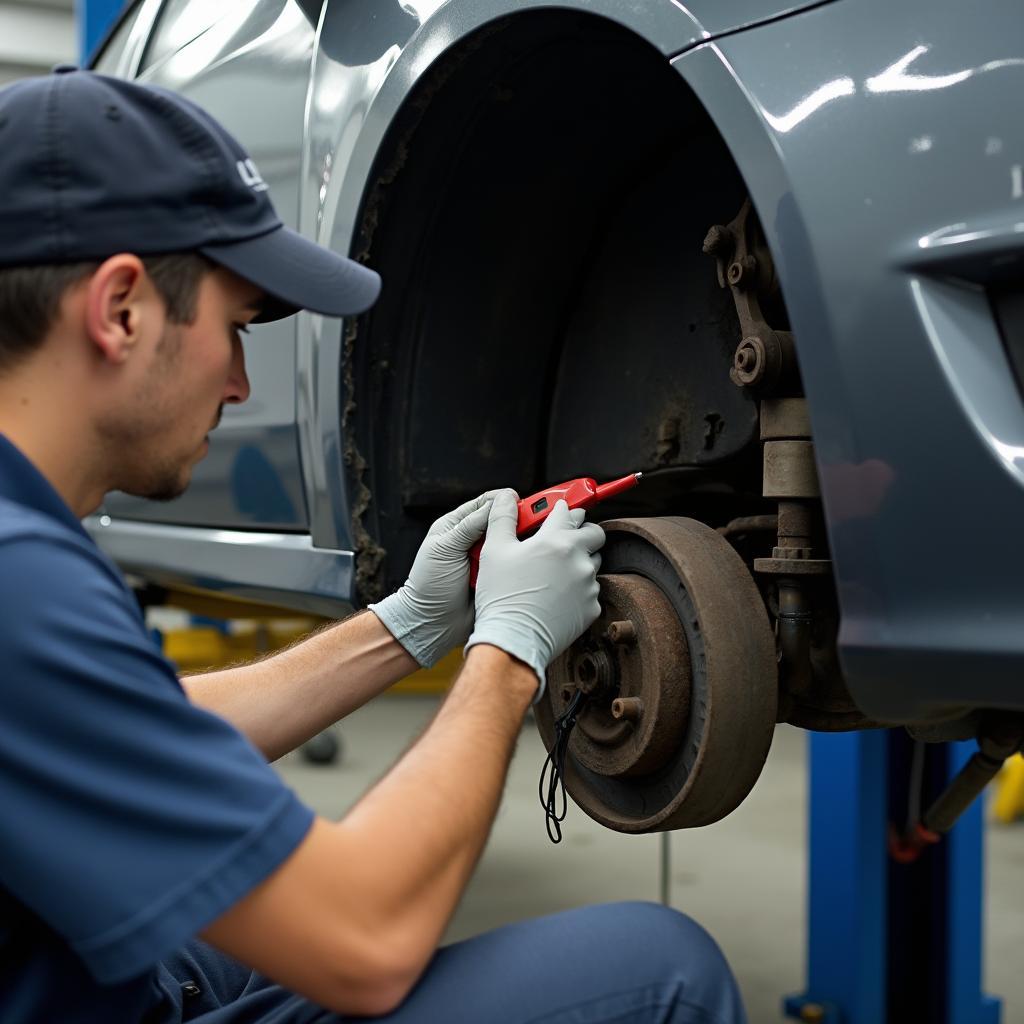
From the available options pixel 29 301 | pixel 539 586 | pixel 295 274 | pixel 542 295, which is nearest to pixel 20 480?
pixel 29 301

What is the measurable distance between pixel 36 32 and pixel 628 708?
5779 mm

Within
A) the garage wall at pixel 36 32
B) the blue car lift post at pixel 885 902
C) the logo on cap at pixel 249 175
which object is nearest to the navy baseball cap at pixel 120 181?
the logo on cap at pixel 249 175

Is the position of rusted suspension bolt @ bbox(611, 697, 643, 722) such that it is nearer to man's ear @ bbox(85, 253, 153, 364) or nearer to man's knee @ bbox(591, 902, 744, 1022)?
man's knee @ bbox(591, 902, 744, 1022)

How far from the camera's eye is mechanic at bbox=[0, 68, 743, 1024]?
1.99 feet

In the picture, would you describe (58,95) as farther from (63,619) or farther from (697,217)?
(697,217)

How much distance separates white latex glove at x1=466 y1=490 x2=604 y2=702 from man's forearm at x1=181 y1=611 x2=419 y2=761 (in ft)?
0.63

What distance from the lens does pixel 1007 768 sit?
3.28 meters

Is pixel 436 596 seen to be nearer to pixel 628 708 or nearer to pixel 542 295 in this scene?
pixel 628 708

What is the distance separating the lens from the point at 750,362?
34.7 inches

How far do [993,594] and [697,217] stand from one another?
577 millimetres

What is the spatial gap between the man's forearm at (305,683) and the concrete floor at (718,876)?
1220 mm

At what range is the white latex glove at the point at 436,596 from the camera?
112 cm

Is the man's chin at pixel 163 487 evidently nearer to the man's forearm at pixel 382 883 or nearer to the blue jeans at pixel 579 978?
the man's forearm at pixel 382 883

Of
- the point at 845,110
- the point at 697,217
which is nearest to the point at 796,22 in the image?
the point at 845,110
